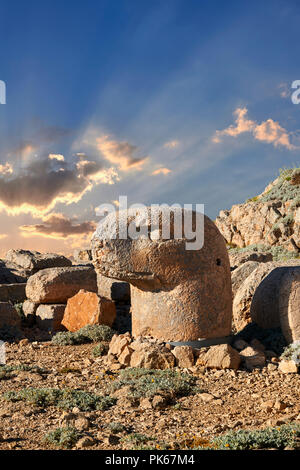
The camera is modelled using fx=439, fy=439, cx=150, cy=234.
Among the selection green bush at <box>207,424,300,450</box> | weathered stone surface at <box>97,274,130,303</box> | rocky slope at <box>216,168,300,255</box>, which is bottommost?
green bush at <box>207,424,300,450</box>

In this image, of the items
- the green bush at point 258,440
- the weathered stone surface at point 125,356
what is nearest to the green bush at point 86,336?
the weathered stone surface at point 125,356

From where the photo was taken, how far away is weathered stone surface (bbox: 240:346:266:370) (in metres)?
6.19

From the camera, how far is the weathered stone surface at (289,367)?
232 inches

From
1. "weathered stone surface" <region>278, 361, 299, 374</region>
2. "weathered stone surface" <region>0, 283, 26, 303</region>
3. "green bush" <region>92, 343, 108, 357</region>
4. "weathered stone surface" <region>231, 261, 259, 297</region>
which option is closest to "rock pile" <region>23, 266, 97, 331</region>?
"weathered stone surface" <region>0, 283, 26, 303</region>

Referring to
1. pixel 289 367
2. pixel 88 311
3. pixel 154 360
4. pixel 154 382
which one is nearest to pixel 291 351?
pixel 289 367

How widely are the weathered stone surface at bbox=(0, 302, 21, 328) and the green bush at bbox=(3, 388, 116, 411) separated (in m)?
4.49

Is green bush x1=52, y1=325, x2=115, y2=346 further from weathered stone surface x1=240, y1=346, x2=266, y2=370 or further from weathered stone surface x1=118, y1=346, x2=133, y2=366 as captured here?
weathered stone surface x1=240, y1=346, x2=266, y2=370

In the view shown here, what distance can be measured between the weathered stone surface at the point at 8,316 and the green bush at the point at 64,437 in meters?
5.89

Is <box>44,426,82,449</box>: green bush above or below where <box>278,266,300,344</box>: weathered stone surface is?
below

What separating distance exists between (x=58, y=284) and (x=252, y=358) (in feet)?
18.6

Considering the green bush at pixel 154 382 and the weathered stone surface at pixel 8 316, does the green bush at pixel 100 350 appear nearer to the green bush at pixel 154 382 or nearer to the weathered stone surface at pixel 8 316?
the green bush at pixel 154 382

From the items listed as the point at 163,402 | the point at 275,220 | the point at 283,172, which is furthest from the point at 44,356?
the point at 283,172
